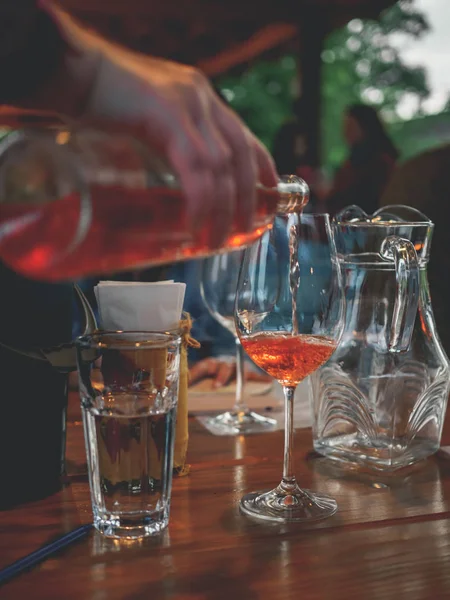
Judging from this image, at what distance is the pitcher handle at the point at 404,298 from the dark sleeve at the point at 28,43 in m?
0.45

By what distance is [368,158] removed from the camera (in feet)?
12.7

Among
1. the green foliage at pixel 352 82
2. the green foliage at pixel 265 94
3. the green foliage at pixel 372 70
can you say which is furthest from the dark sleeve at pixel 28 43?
the green foliage at pixel 265 94

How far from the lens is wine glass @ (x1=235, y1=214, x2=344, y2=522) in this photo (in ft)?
2.68

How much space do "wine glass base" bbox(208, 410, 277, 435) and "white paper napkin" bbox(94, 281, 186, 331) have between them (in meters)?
0.36

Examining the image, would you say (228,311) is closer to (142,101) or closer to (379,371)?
(379,371)

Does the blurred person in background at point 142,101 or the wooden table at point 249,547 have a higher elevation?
the blurred person in background at point 142,101

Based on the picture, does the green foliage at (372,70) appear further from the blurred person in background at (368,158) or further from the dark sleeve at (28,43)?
the dark sleeve at (28,43)

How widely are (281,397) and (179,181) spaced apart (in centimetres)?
94

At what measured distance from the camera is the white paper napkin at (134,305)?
32.4 inches

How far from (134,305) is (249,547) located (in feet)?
0.94

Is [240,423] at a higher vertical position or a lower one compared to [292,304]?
lower

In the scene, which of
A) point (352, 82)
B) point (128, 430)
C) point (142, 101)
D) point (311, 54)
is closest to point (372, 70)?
point (352, 82)

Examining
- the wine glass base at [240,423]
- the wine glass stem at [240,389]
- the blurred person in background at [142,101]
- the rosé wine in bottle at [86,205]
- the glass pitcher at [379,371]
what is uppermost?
the blurred person in background at [142,101]

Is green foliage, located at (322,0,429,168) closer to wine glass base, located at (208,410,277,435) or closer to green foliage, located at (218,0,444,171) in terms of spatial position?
green foliage, located at (218,0,444,171)
